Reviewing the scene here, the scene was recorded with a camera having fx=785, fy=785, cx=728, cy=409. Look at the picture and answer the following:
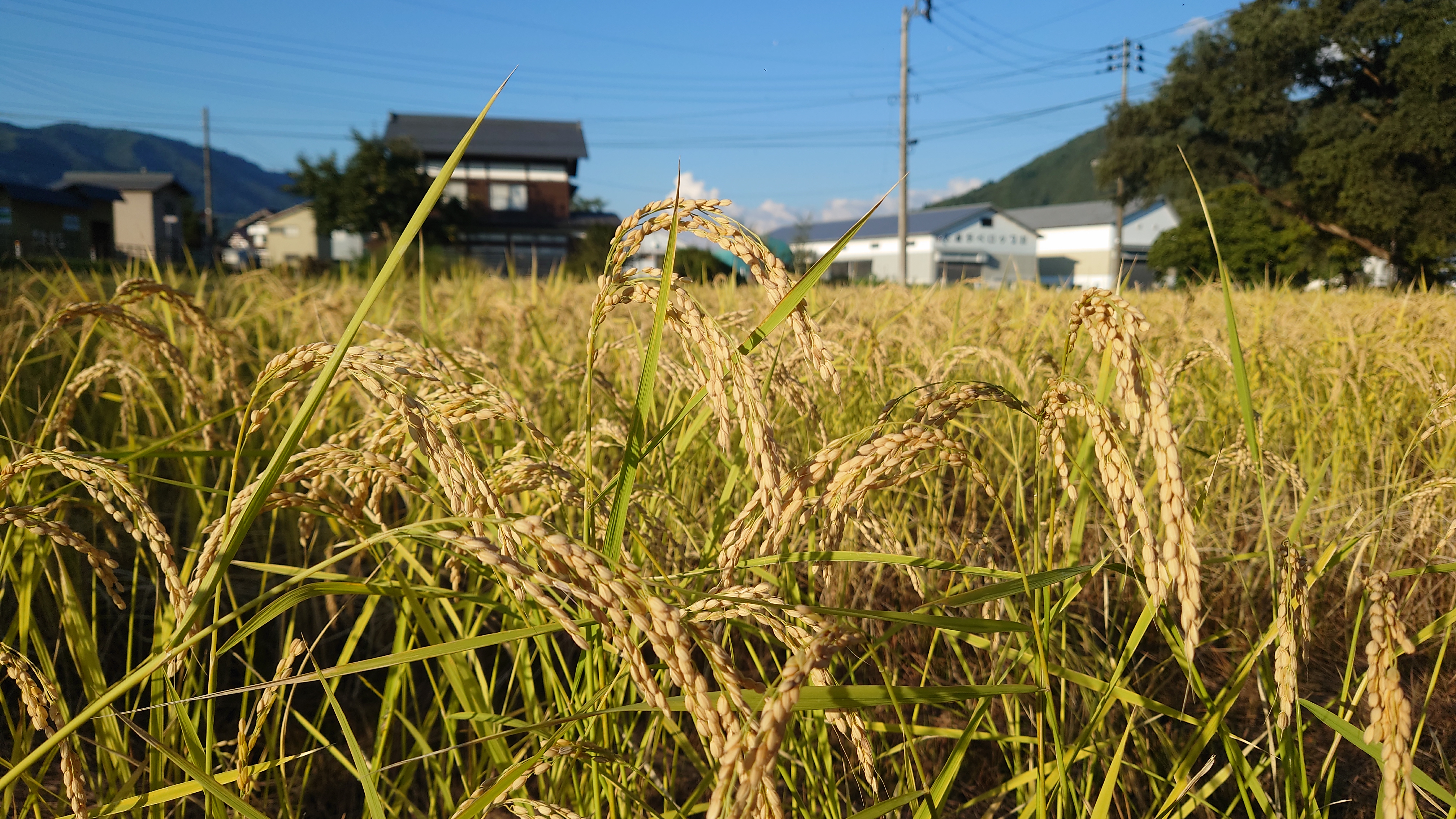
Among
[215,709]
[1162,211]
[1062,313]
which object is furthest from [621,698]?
[1162,211]

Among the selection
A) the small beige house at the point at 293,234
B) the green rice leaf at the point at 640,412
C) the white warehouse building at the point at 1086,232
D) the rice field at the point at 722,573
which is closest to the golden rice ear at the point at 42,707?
the rice field at the point at 722,573

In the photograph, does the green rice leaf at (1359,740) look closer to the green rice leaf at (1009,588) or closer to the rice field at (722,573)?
the rice field at (722,573)

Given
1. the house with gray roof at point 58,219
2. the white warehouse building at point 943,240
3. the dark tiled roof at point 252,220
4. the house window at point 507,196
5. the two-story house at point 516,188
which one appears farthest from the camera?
the dark tiled roof at point 252,220

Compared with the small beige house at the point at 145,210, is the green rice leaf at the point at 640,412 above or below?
below

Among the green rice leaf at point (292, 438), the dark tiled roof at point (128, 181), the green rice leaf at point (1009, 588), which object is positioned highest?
the dark tiled roof at point (128, 181)

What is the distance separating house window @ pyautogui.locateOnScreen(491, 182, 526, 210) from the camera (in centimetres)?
4059

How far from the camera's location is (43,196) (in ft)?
110

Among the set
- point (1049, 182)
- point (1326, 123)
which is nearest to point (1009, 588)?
point (1326, 123)

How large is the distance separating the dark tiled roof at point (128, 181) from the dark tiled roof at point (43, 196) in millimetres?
3598

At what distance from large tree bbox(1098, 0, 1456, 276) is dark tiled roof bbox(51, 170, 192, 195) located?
47.2m

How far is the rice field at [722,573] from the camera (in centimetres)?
63

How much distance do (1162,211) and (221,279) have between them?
239ft

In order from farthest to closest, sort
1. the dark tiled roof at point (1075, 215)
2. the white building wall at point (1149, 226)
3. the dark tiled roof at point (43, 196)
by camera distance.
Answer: the white building wall at point (1149, 226) < the dark tiled roof at point (1075, 215) < the dark tiled roof at point (43, 196)

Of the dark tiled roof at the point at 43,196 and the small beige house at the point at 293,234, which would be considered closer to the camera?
the dark tiled roof at the point at 43,196
